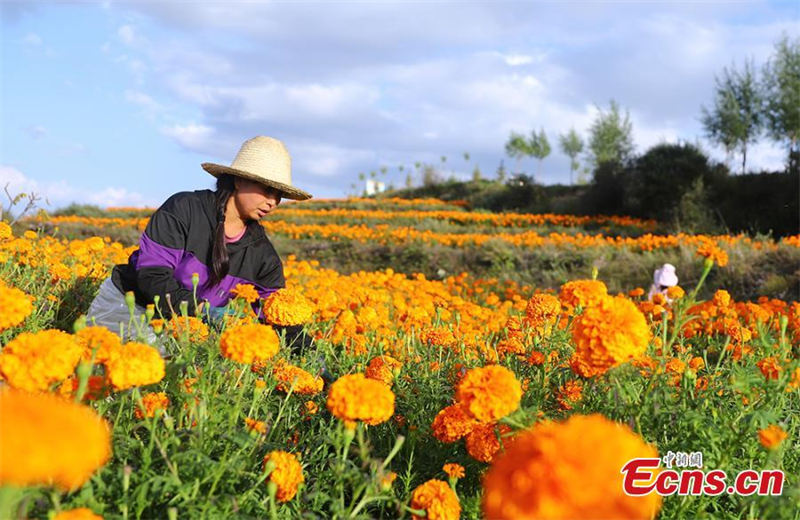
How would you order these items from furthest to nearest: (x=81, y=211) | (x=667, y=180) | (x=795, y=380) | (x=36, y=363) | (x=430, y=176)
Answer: (x=430, y=176)
(x=81, y=211)
(x=667, y=180)
(x=795, y=380)
(x=36, y=363)

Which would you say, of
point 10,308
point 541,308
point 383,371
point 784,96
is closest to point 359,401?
point 383,371

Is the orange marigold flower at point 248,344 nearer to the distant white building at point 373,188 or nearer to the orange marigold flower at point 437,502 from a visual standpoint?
the orange marigold flower at point 437,502

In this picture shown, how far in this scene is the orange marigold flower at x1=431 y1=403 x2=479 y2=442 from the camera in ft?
6.34

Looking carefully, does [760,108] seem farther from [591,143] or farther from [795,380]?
[795,380]

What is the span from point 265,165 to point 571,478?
131 inches

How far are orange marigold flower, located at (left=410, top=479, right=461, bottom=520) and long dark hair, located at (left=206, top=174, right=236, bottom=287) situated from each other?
2603 mm

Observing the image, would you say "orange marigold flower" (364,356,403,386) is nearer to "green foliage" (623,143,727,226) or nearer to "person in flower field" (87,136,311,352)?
"person in flower field" (87,136,311,352)

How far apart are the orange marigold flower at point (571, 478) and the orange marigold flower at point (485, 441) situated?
0.76 metres

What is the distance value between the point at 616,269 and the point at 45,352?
9.30 meters

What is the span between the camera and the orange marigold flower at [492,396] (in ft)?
5.00

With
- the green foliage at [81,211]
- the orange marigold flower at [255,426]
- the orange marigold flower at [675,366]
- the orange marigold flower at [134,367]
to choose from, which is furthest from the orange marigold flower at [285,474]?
the green foliage at [81,211]

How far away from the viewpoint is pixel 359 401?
157cm

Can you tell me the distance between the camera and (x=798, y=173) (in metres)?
17.4

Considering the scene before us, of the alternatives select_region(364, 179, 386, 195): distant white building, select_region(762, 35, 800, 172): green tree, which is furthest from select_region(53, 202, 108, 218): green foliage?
select_region(762, 35, 800, 172): green tree
